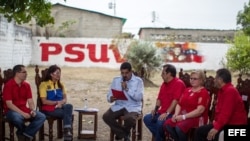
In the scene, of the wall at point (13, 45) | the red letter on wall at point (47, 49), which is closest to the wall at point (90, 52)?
the red letter on wall at point (47, 49)

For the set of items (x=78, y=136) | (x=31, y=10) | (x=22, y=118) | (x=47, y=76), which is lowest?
(x=78, y=136)

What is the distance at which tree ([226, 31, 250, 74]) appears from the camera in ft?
78.1

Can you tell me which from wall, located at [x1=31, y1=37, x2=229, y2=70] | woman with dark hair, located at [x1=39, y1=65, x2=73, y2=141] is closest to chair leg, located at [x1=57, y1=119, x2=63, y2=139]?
woman with dark hair, located at [x1=39, y1=65, x2=73, y2=141]

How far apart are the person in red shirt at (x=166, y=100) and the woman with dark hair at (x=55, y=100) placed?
127cm

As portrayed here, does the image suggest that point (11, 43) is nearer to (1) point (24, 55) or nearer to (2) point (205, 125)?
(1) point (24, 55)

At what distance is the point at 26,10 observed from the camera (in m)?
8.36

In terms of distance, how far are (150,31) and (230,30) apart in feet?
25.4

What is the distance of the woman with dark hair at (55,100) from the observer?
6449 millimetres

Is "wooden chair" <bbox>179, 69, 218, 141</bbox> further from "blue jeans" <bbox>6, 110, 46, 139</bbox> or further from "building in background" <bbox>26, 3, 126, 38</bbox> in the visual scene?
"building in background" <bbox>26, 3, 126, 38</bbox>

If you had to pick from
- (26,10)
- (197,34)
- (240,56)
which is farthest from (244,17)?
(26,10)

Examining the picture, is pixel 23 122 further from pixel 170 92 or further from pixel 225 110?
pixel 225 110

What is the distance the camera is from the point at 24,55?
26719mm

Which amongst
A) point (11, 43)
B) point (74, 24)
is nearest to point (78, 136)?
point (11, 43)

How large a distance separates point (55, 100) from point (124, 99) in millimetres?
1158
